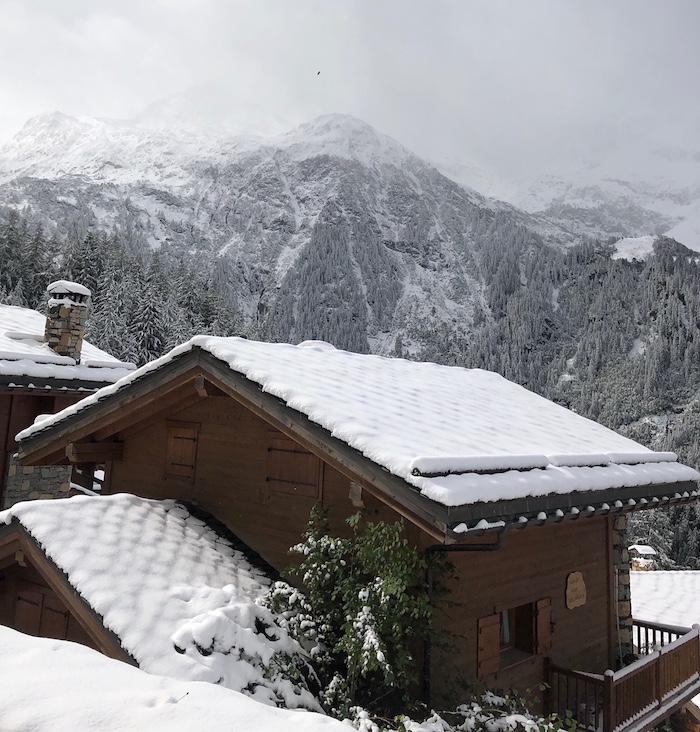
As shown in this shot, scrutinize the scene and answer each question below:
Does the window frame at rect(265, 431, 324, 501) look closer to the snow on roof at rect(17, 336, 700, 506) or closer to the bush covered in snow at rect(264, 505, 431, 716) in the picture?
the bush covered in snow at rect(264, 505, 431, 716)

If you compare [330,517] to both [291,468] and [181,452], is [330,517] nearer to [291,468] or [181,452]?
[291,468]

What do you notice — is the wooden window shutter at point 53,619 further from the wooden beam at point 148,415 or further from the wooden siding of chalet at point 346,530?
the wooden beam at point 148,415

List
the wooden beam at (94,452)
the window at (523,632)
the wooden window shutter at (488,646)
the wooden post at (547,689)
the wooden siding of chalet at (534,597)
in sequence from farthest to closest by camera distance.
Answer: the wooden beam at (94,452)
the wooden post at (547,689)
the window at (523,632)
the wooden window shutter at (488,646)
the wooden siding of chalet at (534,597)

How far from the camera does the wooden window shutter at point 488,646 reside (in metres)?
6.18

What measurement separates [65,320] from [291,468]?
8.74 m

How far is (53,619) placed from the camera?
639 centimetres

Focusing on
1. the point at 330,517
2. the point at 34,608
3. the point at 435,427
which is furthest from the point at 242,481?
the point at 34,608

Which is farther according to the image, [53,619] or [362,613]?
[53,619]

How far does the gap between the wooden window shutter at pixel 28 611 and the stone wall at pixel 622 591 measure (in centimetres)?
783

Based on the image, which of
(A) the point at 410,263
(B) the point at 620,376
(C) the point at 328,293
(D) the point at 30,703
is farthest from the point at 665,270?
(D) the point at 30,703

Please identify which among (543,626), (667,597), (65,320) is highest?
(65,320)

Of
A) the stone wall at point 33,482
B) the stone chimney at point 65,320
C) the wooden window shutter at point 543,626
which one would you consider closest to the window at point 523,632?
the wooden window shutter at point 543,626

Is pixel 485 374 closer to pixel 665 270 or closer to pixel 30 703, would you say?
pixel 30 703

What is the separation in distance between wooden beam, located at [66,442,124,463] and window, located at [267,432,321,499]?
2797mm
